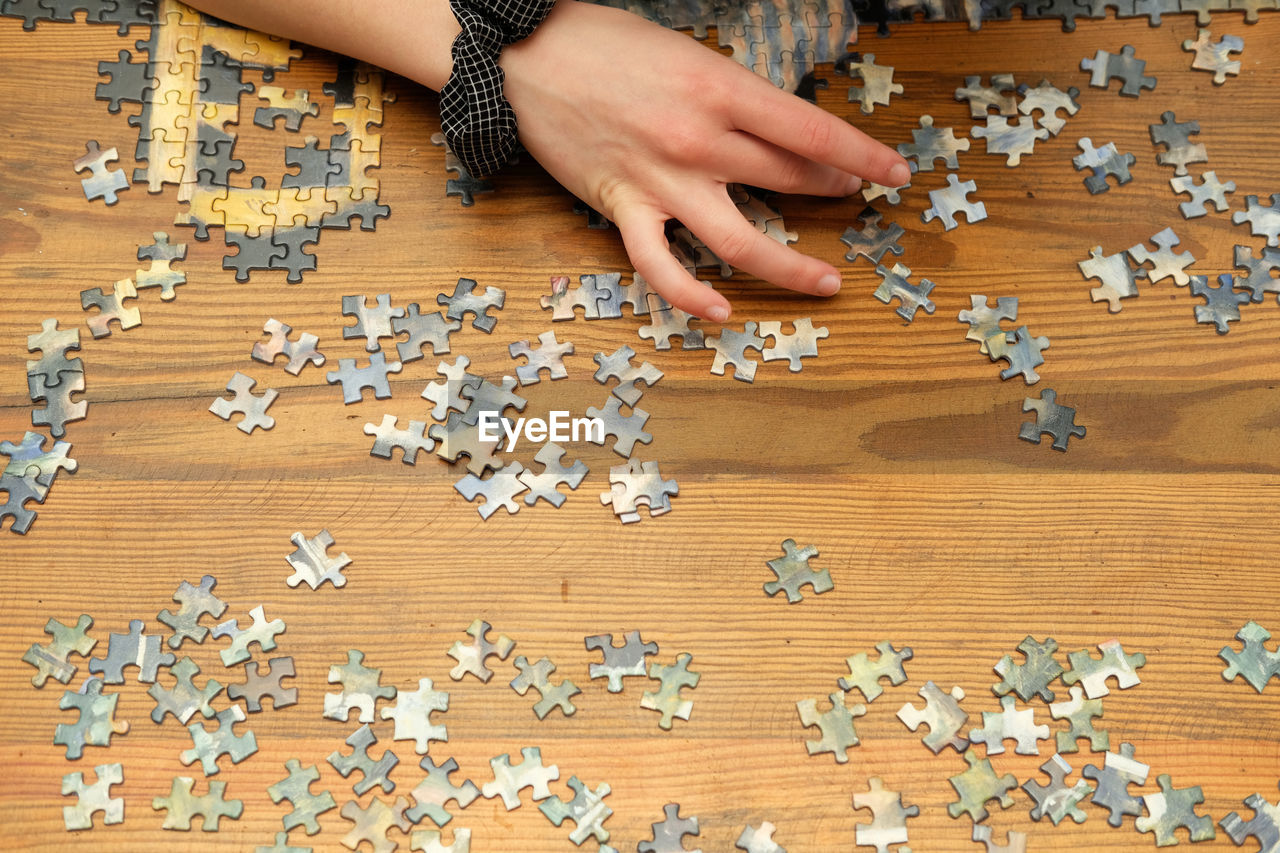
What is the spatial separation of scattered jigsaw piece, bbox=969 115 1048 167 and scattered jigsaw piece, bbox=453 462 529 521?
1.01 m

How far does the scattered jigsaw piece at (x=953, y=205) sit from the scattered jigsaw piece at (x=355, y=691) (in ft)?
3.86

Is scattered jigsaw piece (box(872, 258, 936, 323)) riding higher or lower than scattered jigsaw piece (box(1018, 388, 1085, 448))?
higher

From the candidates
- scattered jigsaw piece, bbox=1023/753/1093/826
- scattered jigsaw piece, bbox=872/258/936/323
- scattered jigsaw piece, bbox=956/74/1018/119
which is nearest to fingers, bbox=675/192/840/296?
scattered jigsaw piece, bbox=872/258/936/323

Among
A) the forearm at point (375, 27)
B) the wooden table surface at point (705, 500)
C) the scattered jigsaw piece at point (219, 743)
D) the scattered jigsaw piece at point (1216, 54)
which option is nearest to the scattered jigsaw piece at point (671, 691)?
the wooden table surface at point (705, 500)

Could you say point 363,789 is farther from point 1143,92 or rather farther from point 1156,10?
point 1156,10

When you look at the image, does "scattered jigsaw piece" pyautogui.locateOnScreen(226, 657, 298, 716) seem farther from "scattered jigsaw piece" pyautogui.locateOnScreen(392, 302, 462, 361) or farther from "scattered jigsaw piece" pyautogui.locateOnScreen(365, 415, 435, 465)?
"scattered jigsaw piece" pyautogui.locateOnScreen(392, 302, 462, 361)

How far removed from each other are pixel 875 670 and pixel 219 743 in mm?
970

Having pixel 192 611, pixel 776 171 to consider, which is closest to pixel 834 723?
pixel 776 171

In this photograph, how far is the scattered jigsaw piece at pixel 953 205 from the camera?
1.62 metres

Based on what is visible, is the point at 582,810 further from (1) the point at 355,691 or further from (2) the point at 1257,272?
(2) the point at 1257,272

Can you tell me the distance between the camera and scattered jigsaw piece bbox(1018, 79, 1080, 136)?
1.67 m

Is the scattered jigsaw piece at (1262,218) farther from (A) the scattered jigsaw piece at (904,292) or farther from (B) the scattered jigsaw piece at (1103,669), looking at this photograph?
(B) the scattered jigsaw piece at (1103,669)

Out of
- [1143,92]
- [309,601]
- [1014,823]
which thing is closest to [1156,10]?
[1143,92]

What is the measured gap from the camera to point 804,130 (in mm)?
1487
